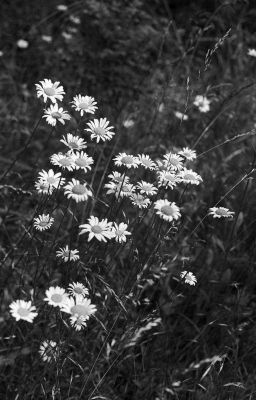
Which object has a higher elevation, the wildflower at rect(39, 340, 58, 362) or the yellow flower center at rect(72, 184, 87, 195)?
the yellow flower center at rect(72, 184, 87, 195)

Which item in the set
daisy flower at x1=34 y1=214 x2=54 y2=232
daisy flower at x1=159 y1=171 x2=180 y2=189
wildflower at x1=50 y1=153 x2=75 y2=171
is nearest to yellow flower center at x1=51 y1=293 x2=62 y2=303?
daisy flower at x1=34 y1=214 x2=54 y2=232

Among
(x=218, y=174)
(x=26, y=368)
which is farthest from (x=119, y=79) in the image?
(x=26, y=368)

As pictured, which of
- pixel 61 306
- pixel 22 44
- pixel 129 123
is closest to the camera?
pixel 61 306

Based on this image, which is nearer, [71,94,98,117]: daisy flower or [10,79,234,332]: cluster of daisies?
[10,79,234,332]: cluster of daisies

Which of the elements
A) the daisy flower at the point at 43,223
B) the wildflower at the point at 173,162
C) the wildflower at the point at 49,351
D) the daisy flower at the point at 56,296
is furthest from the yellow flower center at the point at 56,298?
the wildflower at the point at 173,162

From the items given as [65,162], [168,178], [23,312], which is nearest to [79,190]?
[65,162]

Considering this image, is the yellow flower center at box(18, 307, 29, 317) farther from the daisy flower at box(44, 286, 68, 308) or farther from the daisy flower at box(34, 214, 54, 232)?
the daisy flower at box(34, 214, 54, 232)

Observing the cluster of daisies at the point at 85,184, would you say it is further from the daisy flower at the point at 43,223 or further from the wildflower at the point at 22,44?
the wildflower at the point at 22,44

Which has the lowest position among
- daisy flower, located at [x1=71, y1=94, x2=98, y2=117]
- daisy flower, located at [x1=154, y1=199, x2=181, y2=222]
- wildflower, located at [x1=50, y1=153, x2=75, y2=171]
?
daisy flower, located at [x1=154, y1=199, x2=181, y2=222]

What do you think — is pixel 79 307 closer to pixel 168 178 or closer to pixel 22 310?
pixel 22 310
